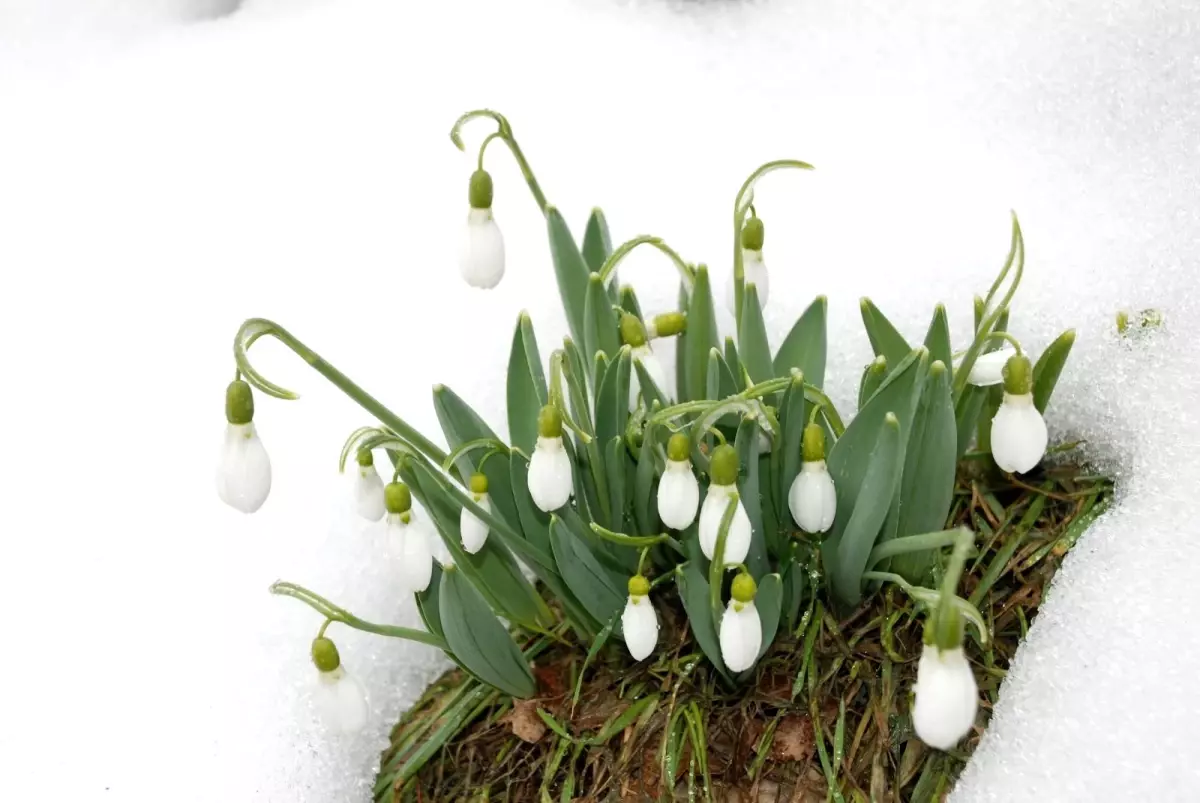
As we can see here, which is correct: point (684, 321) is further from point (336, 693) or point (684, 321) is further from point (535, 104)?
point (535, 104)

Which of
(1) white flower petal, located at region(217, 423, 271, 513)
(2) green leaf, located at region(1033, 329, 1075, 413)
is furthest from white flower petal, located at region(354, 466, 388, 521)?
(2) green leaf, located at region(1033, 329, 1075, 413)

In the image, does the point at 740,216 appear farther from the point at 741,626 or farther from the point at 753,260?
the point at 741,626

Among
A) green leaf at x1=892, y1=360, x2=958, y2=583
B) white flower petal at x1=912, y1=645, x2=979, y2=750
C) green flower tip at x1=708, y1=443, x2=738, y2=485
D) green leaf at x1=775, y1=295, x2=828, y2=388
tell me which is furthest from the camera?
green leaf at x1=775, y1=295, x2=828, y2=388

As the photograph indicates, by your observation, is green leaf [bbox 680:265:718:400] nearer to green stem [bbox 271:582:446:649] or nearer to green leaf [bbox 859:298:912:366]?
green leaf [bbox 859:298:912:366]

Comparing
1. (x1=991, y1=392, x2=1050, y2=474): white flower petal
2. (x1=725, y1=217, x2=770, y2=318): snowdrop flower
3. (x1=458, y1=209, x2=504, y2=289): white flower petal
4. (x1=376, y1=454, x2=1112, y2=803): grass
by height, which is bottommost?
(x1=376, y1=454, x2=1112, y2=803): grass

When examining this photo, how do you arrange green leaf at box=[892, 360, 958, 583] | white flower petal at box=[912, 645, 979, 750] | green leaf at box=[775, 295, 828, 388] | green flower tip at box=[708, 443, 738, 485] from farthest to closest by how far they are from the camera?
green leaf at box=[775, 295, 828, 388], green leaf at box=[892, 360, 958, 583], green flower tip at box=[708, 443, 738, 485], white flower petal at box=[912, 645, 979, 750]

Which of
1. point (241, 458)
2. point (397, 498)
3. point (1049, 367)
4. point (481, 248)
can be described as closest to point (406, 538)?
point (397, 498)

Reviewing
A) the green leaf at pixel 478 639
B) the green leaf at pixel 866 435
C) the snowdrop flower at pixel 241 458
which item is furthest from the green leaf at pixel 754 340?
the snowdrop flower at pixel 241 458
